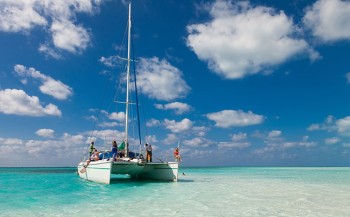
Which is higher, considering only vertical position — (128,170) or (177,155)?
(177,155)

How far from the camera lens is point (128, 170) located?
1925 centimetres

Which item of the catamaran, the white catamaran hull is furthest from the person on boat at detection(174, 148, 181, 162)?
the white catamaran hull

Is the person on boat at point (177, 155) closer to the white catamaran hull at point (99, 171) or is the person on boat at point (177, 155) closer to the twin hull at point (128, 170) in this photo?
the twin hull at point (128, 170)

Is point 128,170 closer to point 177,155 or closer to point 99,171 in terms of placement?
point 99,171

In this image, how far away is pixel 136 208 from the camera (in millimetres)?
10109

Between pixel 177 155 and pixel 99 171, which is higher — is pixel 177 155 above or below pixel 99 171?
above

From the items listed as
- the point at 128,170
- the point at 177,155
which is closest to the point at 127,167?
the point at 128,170

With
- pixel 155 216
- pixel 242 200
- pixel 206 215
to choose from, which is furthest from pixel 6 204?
pixel 242 200

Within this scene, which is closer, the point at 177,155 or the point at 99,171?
the point at 99,171

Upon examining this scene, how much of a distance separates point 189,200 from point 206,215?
9.97ft

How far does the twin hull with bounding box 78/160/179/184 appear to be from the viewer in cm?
1761

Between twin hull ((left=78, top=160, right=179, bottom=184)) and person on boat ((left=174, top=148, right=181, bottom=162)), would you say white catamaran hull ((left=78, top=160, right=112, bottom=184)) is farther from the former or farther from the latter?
person on boat ((left=174, top=148, right=181, bottom=162))

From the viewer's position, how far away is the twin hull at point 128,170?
17.6 metres

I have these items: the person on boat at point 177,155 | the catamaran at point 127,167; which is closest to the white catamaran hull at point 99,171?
the catamaran at point 127,167
